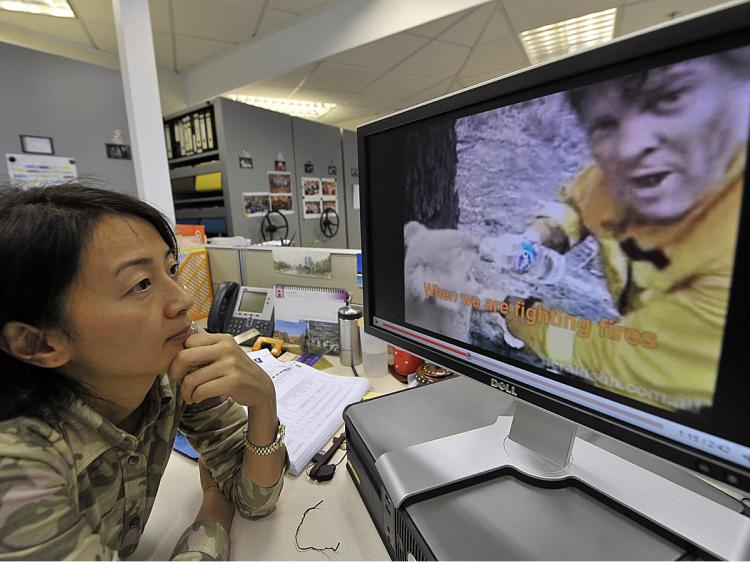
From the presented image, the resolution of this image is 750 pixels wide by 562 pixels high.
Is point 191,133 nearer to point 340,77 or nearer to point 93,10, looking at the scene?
point 93,10

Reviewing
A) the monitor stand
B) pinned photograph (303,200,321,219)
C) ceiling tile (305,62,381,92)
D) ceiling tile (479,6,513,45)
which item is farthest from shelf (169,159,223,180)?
the monitor stand

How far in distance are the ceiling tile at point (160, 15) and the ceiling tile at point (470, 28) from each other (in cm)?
177

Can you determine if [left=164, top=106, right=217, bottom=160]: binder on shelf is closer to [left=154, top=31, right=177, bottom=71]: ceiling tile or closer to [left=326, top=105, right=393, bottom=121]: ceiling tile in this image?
[left=154, top=31, right=177, bottom=71]: ceiling tile

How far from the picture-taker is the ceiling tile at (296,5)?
98.7 inches

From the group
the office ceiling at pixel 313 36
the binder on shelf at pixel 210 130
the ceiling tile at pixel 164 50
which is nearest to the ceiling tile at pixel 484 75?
the office ceiling at pixel 313 36

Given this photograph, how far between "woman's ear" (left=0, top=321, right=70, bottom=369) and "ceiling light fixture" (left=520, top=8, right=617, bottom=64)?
319cm

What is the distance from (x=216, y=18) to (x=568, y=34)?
2.60 m

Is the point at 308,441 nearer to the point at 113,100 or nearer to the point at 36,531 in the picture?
the point at 36,531

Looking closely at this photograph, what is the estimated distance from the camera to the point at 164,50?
3139mm

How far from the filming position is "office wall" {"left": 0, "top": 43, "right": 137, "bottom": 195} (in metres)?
1.85

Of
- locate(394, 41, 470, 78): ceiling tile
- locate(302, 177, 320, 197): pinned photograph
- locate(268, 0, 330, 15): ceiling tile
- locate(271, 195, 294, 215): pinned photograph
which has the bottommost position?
locate(271, 195, 294, 215): pinned photograph

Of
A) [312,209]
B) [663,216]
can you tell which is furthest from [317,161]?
[663,216]

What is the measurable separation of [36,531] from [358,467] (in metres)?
0.37

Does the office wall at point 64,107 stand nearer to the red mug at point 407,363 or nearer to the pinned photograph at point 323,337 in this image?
the pinned photograph at point 323,337
